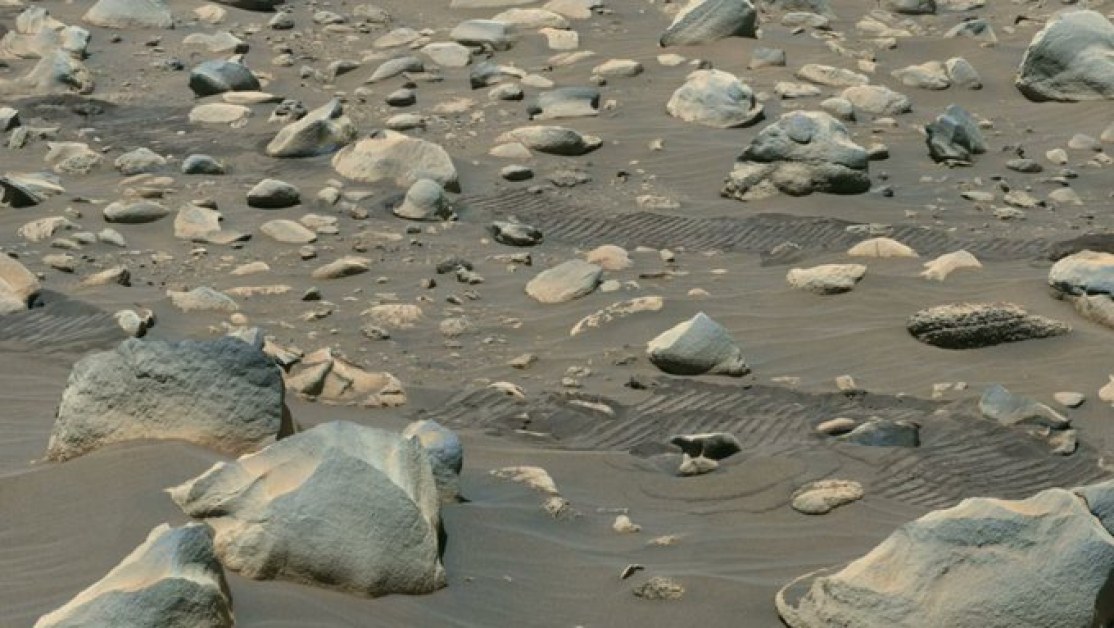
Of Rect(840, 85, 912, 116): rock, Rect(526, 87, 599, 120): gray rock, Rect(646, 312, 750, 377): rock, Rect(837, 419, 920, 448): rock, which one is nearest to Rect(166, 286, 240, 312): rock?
Rect(646, 312, 750, 377): rock

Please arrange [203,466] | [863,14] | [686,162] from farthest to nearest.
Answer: [863,14] → [686,162] → [203,466]

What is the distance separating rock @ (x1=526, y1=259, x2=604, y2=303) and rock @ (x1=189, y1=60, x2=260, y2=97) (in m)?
4.00

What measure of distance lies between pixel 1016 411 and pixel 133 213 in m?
4.36

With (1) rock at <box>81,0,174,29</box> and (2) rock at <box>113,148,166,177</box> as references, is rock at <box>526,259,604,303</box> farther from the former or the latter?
(1) rock at <box>81,0,174,29</box>

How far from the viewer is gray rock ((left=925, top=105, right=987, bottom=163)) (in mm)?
9055

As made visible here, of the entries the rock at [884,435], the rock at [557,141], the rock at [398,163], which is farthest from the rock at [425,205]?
the rock at [884,435]

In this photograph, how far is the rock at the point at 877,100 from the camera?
387 inches

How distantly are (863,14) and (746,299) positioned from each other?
5766mm

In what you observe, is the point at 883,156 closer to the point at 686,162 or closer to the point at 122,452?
the point at 686,162

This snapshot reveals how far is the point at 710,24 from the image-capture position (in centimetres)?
1093

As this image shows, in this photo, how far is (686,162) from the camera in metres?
9.02

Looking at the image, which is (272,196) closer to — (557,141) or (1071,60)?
(557,141)

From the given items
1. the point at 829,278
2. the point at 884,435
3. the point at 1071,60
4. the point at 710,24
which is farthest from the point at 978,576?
the point at 710,24

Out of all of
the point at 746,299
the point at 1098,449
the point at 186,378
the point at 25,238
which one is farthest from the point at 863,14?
the point at 186,378
